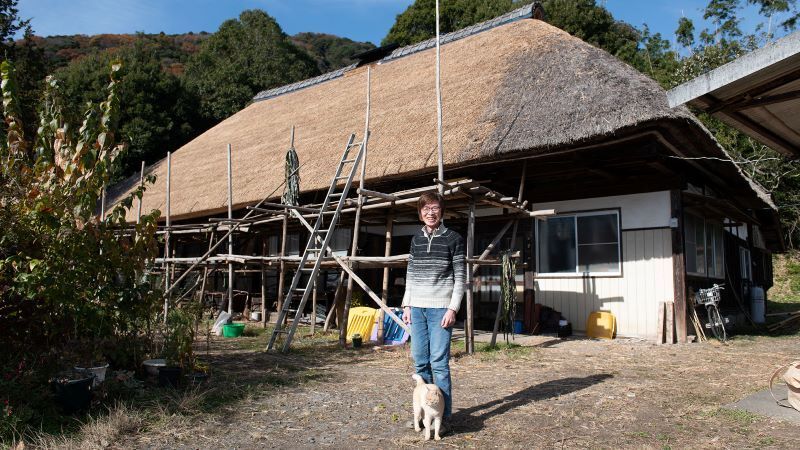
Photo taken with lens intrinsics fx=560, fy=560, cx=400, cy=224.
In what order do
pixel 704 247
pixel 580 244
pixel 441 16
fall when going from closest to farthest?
pixel 580 244, pixel 704 247, pixel 441 16

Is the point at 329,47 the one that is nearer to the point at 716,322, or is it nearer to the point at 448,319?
the point at 716,322

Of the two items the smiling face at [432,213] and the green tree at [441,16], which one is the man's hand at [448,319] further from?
the green tree at [441,16]

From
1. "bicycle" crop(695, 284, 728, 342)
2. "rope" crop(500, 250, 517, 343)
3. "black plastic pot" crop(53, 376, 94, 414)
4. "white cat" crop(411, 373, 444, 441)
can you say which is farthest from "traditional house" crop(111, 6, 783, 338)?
"black plastic pot" crop(53, 376, 94, 414)

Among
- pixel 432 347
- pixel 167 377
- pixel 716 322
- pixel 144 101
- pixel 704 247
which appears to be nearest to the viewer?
pixel 432 347

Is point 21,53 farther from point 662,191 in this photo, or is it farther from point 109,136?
point 662,191

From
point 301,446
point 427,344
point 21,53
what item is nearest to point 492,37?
point 427,344

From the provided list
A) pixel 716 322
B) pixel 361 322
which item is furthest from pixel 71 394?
pixel 716 322

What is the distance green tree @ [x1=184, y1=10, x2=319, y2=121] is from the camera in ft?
87.9

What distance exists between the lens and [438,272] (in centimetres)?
373

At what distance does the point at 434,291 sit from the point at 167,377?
8.11 ft

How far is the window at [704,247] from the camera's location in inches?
361

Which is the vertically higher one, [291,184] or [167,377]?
[291,184]

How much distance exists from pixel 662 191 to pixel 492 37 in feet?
19.5

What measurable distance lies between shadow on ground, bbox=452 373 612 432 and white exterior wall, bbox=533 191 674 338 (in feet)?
10.6
